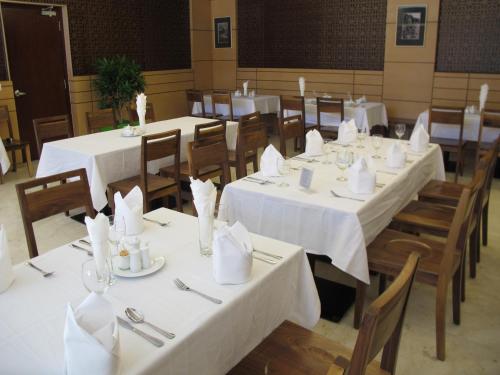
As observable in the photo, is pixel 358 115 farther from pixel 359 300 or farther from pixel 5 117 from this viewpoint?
pixel 5 117

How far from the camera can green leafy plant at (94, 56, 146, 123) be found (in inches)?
282

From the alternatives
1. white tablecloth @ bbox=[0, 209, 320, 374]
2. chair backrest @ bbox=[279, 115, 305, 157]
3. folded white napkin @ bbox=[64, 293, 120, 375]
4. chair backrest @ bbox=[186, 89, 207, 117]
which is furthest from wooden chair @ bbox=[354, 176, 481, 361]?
chair backrest @ bbox=[186, 89, 207, 117]

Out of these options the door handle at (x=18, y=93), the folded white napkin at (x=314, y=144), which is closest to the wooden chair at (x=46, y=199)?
the folded white napkin at (x=314, y=144)

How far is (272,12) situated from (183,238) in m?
7.54

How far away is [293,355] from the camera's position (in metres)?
1.79

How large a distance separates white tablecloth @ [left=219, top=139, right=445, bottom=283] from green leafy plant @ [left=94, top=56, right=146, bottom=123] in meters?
4.88

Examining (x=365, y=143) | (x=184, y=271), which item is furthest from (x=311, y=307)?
(x=365, y=143)

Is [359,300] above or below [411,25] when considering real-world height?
below

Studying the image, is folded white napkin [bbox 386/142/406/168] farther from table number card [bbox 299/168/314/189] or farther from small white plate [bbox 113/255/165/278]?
small white plate [bbox 113/255/165/278]

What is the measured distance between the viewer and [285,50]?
8.80 metres

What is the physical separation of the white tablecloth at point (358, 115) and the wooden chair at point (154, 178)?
314 cm

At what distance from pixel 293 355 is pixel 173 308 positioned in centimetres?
54

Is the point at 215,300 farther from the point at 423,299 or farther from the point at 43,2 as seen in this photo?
the point at 43,2

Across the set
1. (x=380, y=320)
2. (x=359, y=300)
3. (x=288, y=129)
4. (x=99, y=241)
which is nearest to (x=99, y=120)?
(x=288, y=129)
